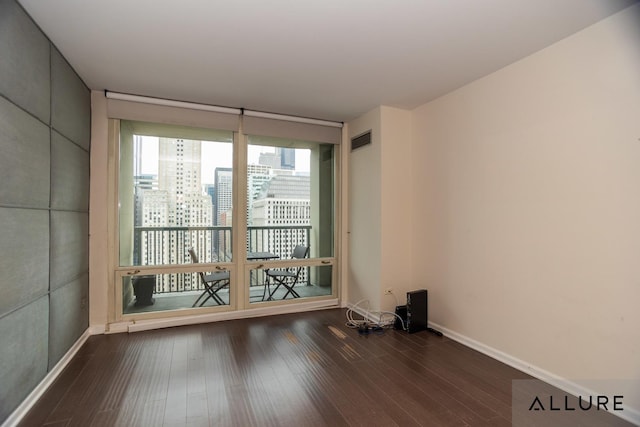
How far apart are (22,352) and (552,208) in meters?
3.69

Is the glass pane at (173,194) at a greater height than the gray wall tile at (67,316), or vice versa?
the glass pane at (173,194)

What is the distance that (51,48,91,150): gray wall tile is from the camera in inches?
90.6

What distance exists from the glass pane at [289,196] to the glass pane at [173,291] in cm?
62

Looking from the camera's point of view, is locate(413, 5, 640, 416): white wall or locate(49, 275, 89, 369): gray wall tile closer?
locate(413, 5, 640, 416): white wall

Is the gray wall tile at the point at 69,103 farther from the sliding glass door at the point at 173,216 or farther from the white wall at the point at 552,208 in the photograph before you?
the white wall at the point at 552,208

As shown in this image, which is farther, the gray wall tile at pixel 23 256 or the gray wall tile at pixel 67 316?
the gray wall tile at pixel 67 316

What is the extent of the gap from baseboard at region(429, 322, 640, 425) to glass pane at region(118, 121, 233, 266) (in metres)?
2.77

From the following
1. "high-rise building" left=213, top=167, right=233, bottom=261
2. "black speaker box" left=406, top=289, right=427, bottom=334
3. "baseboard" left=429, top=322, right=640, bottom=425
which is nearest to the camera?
"baseboard" left=429, top=322, right=640, bottom=425

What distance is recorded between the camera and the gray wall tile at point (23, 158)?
170 centimetres

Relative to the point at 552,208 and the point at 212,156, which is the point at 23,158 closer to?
the point at 212,156

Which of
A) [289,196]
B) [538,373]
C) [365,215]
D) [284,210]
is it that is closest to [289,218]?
[284,210]

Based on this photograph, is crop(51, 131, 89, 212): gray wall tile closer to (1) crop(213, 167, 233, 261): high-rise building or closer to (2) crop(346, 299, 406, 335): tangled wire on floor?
(1) crop(213, 167, 233, 261): high-rise building

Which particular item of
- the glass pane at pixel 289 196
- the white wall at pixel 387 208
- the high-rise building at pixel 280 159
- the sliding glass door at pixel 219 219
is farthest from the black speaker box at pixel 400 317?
the high-rise building at pixel 280 159

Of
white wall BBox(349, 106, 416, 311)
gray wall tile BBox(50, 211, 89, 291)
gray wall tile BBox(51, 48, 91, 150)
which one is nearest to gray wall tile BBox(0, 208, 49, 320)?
gray wall tile BBox(50, 211, 89, 291)
